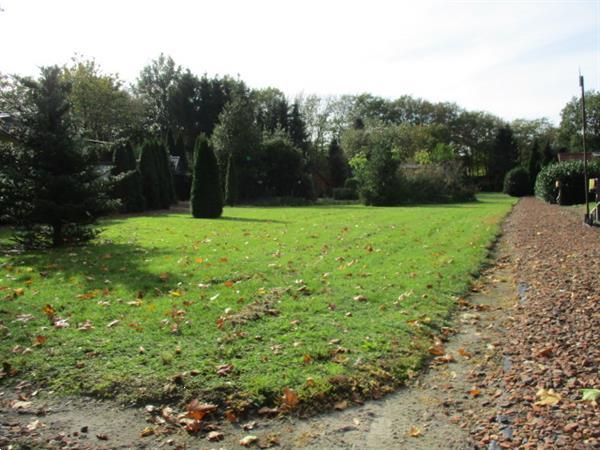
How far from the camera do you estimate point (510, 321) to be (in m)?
5.55

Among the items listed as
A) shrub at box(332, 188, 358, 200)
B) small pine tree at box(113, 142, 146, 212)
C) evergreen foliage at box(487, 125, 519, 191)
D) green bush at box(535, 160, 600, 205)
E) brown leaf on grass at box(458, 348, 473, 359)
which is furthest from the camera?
evergreen foliage at box(487, 125, 519, 191)

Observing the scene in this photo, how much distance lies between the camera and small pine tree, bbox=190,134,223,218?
21281 mm

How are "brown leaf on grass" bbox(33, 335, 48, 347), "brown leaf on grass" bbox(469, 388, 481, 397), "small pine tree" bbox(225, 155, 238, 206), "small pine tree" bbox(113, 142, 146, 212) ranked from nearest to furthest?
"brown leaf on grass" bbox(469, 388, 481, 397) → "brown leaf on grass" bbox(33, 335, 48, 347) → "small pine tree" bbox(113, 142, 146, 212) → "small pine tree" bbox(225, 155, 238, 206)

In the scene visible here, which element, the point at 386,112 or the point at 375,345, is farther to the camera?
the point at 386,112

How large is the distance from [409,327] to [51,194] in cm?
971

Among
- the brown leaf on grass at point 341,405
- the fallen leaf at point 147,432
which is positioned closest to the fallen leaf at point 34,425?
the fallen leaf at point 147,432

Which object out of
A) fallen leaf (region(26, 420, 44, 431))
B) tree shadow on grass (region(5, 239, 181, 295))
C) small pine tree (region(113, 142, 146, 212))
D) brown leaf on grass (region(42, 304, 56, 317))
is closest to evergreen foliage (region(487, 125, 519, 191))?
small pine tree (region(113, 142, 146, 212))

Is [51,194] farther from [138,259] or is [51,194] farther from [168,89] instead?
[168,89]

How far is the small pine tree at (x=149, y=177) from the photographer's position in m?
28.2

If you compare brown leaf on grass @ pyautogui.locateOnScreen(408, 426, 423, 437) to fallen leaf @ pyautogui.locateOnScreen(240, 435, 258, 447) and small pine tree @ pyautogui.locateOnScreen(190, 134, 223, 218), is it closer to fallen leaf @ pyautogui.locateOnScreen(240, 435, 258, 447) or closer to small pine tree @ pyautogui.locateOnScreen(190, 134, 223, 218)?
fallen leaf @ pyautogui.locateOnScreen(240, 435, 258, 447)

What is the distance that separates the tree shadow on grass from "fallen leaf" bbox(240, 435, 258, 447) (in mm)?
3773

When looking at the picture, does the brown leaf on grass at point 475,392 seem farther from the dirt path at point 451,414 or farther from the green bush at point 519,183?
the green bush at point 519,183

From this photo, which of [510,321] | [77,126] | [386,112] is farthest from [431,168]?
[386,112]

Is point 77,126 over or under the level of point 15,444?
over
